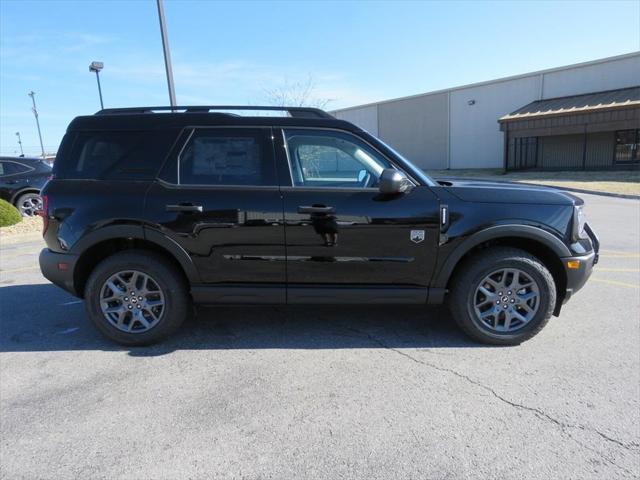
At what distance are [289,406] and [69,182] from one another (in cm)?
263

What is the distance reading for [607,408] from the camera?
281cm

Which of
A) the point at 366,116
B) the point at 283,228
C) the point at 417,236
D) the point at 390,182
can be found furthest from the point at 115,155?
the point at 366,116

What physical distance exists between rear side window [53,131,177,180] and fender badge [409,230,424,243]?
7.06ft

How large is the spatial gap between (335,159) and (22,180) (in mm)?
11218

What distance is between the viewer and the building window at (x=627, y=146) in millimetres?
22938

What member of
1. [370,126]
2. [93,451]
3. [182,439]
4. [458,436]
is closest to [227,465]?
[182,439]

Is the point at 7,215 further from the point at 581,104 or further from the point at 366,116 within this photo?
the point at 366,116

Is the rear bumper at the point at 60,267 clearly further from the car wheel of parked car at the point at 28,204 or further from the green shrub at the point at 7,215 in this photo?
the car wheel of parked car at the point at 28,204

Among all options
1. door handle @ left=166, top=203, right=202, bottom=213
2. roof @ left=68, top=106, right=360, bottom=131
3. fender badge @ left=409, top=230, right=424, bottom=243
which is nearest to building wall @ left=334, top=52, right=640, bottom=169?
roof @ left=68, top=106, right=360, bottom=131

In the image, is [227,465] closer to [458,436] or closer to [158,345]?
[458,436]

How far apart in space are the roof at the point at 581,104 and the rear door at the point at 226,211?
23.6 meters

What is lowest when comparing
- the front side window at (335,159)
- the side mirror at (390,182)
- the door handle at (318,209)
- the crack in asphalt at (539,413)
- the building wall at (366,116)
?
the crack in asphalt at (539,413)

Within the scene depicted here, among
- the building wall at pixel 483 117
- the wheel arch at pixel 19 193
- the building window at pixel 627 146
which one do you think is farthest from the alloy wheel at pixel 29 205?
the building wall at pixel 483 117

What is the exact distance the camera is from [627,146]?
23.5 m
